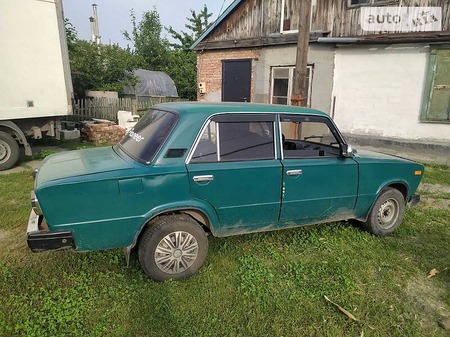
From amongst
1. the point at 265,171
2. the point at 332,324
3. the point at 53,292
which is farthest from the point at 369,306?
the point at 53,292

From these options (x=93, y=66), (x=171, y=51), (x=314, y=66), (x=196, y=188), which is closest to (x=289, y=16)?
(x=314, y=66)

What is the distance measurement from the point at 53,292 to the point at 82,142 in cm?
854

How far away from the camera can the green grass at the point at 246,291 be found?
2555mm

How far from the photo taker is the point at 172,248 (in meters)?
3.06

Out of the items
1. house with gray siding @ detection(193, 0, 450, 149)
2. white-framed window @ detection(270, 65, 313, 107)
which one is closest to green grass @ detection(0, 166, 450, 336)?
house with gray siding @ detection(193, 0, 450, 149)

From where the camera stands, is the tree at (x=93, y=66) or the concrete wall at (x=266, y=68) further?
the tree at (x=93, y=66)

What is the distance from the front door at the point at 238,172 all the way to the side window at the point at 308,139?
31cm

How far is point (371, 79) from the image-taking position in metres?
9.38

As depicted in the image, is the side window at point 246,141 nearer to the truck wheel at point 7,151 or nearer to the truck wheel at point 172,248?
the truck wheel at point 172,248

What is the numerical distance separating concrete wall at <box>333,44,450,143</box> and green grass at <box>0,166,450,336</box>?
5.97 m

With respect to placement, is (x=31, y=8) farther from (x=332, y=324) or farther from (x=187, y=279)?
(x=332, y=324)

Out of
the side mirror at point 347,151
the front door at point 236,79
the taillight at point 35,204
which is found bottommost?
the taillight at point 35,204

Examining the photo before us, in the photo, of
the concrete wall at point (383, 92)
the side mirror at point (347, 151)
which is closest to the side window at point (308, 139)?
the side mirror at point (347, 151)

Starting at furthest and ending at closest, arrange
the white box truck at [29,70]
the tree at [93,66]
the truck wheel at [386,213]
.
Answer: the tree at [93,66] → the white box truck at [29,70] → the truck wheel at [386,213]
